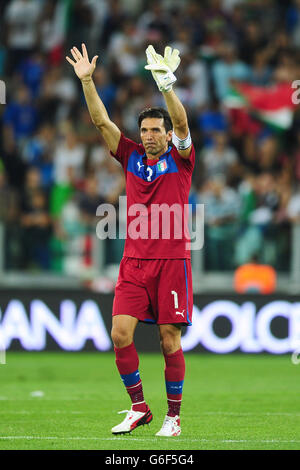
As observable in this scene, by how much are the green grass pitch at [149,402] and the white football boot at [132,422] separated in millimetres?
75

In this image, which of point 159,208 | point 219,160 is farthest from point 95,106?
point 219,160

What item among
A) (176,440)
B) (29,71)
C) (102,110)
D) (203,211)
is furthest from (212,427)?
(29,71)

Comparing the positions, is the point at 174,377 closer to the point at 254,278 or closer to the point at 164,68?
the point at 164,68

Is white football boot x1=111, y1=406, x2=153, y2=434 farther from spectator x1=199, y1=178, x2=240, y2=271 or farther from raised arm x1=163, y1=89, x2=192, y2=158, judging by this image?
spectator x1=199, y1=178, x2=240, y2=271

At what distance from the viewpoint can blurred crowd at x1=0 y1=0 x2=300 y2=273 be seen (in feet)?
50.0

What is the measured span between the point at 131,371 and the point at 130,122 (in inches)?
402

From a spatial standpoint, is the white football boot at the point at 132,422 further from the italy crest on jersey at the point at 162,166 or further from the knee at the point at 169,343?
the italy crest on jersey at the point at 162,166

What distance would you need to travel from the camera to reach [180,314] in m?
7.93

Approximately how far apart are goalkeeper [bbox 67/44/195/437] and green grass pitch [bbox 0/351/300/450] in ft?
1.41

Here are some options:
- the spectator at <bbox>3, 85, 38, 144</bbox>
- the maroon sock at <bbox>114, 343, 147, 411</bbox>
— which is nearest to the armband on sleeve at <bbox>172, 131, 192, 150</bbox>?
the maroon sock at <bbox>114, 343, 147, 411</bbox>

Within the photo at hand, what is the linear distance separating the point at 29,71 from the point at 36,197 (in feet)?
12.0

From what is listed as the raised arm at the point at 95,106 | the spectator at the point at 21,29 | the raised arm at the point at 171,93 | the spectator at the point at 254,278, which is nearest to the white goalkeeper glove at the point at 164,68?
the raised arm at the point at 171,93

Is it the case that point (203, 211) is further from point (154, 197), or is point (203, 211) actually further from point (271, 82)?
point (154, 197)

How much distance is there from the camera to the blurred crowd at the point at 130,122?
600 inches
